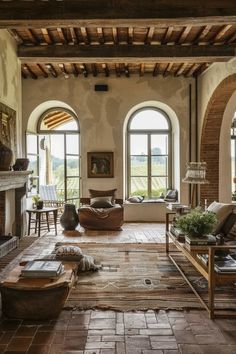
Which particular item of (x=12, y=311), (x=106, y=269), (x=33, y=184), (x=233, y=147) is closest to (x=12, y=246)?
(x=106, y=269)

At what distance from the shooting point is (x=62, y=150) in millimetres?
10180

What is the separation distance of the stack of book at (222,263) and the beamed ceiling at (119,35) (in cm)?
343

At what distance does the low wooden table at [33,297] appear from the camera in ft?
10.6

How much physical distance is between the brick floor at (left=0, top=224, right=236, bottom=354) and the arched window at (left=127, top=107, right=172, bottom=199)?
6773mm

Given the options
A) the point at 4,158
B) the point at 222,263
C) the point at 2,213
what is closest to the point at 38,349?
the point at 222,263

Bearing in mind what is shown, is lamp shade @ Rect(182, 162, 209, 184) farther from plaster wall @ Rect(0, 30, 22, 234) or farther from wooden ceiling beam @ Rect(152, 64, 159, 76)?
plaster wall @ Rect(0, 30, 22, 234)

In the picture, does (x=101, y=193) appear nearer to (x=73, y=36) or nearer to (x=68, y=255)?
(x=73, y=36)

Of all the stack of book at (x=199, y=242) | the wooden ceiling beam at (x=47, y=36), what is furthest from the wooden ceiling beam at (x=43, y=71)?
the stack of book at (x=199, y=242)

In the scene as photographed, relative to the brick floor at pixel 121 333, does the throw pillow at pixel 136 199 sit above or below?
above

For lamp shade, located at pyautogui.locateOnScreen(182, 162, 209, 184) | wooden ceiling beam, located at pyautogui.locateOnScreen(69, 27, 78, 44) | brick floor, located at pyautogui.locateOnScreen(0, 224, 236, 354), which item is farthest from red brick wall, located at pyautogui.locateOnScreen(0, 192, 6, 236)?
brick floor, located at pyautogui.locateOnScreen(0, 224, 236, 354)

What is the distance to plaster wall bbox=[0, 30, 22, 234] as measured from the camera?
658cm

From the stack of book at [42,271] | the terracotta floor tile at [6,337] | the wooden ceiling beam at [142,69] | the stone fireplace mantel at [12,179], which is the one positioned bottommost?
the terracotta floor tile at [6,337]

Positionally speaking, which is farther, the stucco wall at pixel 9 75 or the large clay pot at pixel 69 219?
the large clay pot at pixel 69 219

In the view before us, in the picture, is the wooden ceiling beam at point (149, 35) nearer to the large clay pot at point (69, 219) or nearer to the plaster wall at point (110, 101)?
the plaster wall at point (110, 101)
